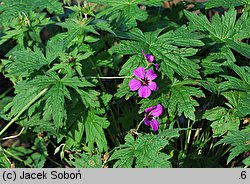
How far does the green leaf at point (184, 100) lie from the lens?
2.95m

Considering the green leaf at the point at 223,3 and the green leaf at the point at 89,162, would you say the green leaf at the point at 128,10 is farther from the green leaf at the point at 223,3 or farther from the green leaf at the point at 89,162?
the green leaf at the point at 89,162

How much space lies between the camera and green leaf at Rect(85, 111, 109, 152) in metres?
3.17

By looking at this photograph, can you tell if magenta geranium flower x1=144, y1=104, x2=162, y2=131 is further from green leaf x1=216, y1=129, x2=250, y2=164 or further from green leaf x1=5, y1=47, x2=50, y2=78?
green leaf x1=5, y1=47, x2=50, y2=78

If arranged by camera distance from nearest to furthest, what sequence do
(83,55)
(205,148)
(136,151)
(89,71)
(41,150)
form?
(136,151), (83,55), (89,71), (205,148), (41,150)

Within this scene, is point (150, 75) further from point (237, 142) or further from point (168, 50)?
point (237, 142)

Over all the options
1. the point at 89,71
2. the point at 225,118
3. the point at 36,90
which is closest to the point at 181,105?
the point at 225,118

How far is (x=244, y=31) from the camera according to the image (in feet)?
10.7

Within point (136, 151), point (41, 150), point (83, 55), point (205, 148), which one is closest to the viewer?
point (136, 151)

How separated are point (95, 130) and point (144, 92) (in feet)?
1.45

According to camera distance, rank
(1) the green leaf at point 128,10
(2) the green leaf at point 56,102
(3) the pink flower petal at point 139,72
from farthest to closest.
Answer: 1. (1) the green leaf at point 128,10
2. (3) the pink flower petal at point 139,72
3. (2) the green leaf at point 56,102

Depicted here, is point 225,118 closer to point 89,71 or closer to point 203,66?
point 203,66

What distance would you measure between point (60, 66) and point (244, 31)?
118cm

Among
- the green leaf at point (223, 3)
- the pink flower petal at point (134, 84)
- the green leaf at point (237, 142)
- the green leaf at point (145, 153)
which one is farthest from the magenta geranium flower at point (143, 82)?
the green leaf at point (223, 3)

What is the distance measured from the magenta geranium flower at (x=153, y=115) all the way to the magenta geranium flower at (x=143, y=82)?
0.12 meters
